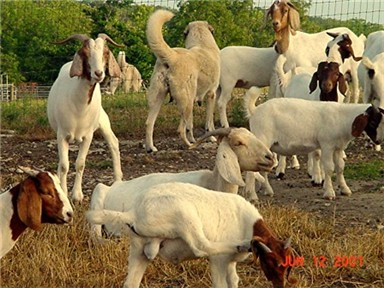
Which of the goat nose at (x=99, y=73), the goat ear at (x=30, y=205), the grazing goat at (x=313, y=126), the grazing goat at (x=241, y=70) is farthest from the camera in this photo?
the grazing goat at (x=241, y=70)

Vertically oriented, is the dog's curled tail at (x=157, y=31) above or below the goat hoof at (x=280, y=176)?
above

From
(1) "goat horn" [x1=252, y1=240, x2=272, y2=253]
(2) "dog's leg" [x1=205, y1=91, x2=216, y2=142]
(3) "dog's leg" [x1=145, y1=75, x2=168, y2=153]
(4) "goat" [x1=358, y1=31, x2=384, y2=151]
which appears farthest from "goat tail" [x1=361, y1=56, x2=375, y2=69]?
(1) "goat horn" [x1=252, y1=240, x2=272, y2=253]

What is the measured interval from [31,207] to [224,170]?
1.55 meters

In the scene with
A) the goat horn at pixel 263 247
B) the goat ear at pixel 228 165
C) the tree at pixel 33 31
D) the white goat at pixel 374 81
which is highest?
the goat ear at pixel 228 165

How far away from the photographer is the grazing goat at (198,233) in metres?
5.94

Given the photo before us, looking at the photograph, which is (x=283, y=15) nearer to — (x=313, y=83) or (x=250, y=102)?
(x=313, y=83)

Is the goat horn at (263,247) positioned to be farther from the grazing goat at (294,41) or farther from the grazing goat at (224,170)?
the grazing goat at (294,41)

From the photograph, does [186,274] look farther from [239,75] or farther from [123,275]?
[239,75]

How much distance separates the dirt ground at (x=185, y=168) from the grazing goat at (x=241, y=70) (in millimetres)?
768

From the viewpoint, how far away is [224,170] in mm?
7312

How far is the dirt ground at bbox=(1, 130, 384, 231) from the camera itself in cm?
945

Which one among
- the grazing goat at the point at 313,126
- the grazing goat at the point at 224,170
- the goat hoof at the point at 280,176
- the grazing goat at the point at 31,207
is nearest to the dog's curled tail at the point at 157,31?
the goat hoof at the point at 280,176

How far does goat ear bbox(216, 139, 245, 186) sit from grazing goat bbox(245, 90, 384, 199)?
2370 millimetres

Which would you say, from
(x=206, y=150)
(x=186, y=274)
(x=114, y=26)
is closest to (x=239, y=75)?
(x=206, y=150)
